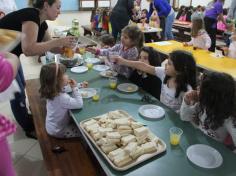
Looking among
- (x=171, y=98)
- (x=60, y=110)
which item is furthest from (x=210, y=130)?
(x=60, y=110)

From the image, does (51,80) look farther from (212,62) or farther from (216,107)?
(212,62)

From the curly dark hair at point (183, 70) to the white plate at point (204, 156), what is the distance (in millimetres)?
714

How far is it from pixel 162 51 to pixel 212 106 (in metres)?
2.20

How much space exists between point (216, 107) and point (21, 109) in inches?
73.7

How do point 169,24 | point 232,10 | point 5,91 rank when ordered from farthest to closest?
point 169,24 < point 232,10 < point 5,91

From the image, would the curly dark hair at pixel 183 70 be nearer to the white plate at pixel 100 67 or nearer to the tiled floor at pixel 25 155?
the white plate at pixel 100 67

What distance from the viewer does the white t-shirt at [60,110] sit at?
1.88m

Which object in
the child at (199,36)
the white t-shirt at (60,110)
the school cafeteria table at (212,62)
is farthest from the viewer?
the child at (199,36)

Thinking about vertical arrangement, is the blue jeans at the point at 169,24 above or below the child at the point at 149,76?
above

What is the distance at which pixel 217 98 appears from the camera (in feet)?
5.30

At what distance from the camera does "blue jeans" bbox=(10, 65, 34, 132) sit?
7.89 ft

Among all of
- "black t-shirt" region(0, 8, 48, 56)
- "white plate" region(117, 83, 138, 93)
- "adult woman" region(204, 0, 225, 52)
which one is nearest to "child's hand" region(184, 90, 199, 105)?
"white plate" region(117, 83, 138, 93)

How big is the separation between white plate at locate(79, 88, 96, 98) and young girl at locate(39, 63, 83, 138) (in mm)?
99

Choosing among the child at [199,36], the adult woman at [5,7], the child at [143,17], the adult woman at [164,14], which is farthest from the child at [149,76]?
the child at [143,17]
